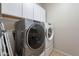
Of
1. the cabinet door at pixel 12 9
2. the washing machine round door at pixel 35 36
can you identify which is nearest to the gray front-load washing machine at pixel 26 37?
the washing machine round door at pixel 35 36

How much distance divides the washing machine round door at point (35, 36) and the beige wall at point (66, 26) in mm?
210

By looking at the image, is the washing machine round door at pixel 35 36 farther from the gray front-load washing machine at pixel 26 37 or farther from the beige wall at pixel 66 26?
the beige wall at pixel 66 26

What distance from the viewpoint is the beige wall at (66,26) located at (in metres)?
1.63

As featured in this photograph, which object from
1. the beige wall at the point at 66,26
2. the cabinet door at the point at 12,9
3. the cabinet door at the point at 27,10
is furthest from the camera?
the beige wall at the point at 66,26

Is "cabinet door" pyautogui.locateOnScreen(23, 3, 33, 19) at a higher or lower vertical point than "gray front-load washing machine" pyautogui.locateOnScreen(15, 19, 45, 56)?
higher

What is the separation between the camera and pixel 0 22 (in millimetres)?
1284

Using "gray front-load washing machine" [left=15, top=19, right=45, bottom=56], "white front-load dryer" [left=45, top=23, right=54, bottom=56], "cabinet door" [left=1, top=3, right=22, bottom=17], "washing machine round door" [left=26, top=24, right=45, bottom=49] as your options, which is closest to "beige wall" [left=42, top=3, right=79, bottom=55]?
"white front-load dryer" [left=45, top=23, right=54, bottom=56]

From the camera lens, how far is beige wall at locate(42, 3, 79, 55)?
1.63m

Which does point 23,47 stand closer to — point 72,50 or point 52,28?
point 52,28

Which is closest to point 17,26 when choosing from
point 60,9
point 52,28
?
point 52,28

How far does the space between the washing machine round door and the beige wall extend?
0.21 meters

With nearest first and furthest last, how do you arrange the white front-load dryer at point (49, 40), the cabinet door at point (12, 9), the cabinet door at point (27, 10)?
1. the cabinet door at point (12, 9)
2. the cabinet door at point (27, 10)
3. the white front-load dryer at point (49, 40)

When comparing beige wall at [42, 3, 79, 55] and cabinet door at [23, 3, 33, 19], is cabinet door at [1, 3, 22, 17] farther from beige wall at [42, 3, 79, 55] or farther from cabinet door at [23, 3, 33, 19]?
beige wall at [42, 3, 79, 55]

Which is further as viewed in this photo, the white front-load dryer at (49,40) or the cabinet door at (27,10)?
the white front-load dryer at (49,40)
